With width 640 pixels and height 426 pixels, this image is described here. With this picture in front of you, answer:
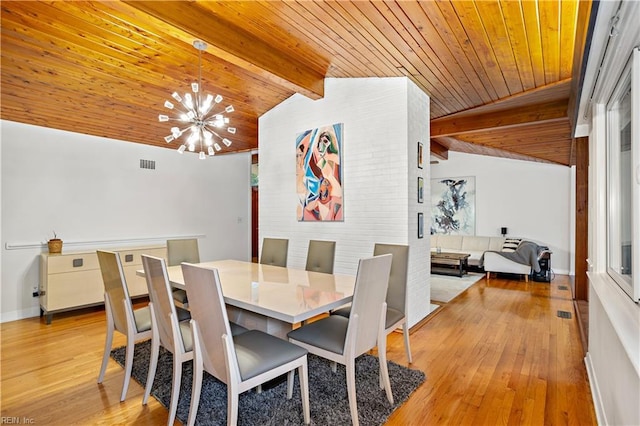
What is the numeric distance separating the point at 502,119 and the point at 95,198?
5.69 m

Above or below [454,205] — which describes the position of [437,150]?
above

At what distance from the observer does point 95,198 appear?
4.59m

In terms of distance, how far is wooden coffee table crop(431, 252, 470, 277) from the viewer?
6.37 m

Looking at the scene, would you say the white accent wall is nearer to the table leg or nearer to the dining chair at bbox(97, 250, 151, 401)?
the table leg

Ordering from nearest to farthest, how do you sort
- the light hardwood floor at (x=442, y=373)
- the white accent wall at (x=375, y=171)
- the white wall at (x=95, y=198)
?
the light hardwood floor at (x=442, y=373) → the white accent wall at (x=375, y=171) → the white wall at (x=95, y=198)

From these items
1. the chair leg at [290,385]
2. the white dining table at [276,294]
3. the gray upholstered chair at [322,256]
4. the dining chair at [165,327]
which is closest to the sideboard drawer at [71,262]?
the white dining table at [276,294]

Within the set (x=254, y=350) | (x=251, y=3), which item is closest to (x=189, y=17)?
(x=251, y=3)

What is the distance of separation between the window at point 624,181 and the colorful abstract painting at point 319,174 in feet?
7.88

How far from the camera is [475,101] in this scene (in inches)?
159

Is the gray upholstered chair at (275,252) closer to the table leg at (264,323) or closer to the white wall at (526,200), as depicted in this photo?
the table leg at (264,323)

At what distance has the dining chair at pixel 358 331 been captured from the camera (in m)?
1.90

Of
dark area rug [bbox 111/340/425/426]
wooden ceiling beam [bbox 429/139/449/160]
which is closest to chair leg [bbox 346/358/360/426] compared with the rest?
dark area rug [bbox 111/340/425/426]

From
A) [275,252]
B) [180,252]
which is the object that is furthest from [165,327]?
[275,252]

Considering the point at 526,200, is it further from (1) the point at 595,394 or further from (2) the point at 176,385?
(2) the point at 176,385
